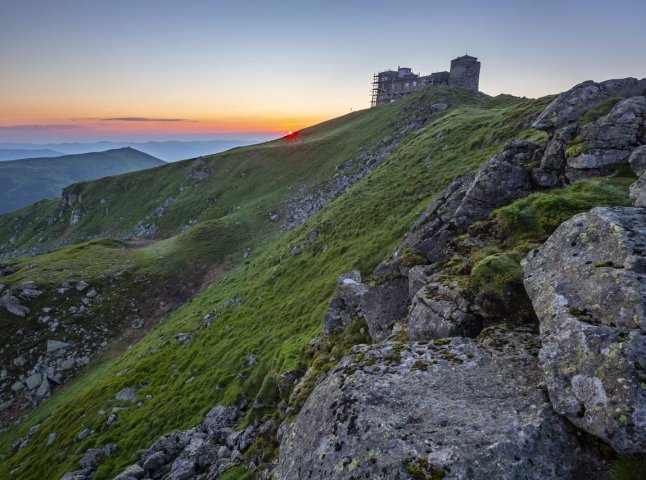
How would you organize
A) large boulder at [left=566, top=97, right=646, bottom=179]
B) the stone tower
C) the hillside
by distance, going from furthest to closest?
the stone tower → large boulder at [left=566, top=97, right=646, bottom=179] → the hillside

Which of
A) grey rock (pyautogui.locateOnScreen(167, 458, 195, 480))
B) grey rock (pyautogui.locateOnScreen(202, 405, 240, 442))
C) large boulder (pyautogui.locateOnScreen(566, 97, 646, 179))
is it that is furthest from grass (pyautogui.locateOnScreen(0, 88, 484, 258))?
large boulder (pyautogui.locateOnScreen(566, 97, 646, 179))

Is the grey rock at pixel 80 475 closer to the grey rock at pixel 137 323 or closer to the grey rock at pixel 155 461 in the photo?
the grey rock at pixel 155 461

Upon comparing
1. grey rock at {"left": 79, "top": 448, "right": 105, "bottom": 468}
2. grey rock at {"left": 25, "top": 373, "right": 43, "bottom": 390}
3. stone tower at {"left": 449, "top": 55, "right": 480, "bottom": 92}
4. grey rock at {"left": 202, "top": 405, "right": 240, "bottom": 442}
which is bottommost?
grey rock at {"left": 25, "top": 373, "right": 43, "bottom": 390}

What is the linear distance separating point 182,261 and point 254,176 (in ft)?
141

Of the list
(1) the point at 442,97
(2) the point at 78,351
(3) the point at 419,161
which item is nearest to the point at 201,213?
(2) the point at 78,351

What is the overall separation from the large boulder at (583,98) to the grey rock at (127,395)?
36.6 metres

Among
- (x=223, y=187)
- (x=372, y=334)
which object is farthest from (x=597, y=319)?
(x=223, y=187)

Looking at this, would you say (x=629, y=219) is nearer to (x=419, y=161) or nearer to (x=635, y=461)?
(x=635, y=461)

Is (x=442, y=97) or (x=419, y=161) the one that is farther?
(x=442, y=97)

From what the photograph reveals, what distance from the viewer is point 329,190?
69.2m

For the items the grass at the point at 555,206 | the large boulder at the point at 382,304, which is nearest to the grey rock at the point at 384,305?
the large boulder at the point at 382,304

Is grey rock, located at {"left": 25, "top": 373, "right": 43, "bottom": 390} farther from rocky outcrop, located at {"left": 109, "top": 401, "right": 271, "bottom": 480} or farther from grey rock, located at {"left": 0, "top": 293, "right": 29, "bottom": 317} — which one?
rocky outcrop, located at {"left": 109, "top": 401, "right": 271, "bottom": 480}

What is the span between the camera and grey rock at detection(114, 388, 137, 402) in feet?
95.4

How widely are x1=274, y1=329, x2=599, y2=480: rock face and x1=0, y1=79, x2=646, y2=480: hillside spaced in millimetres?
41
